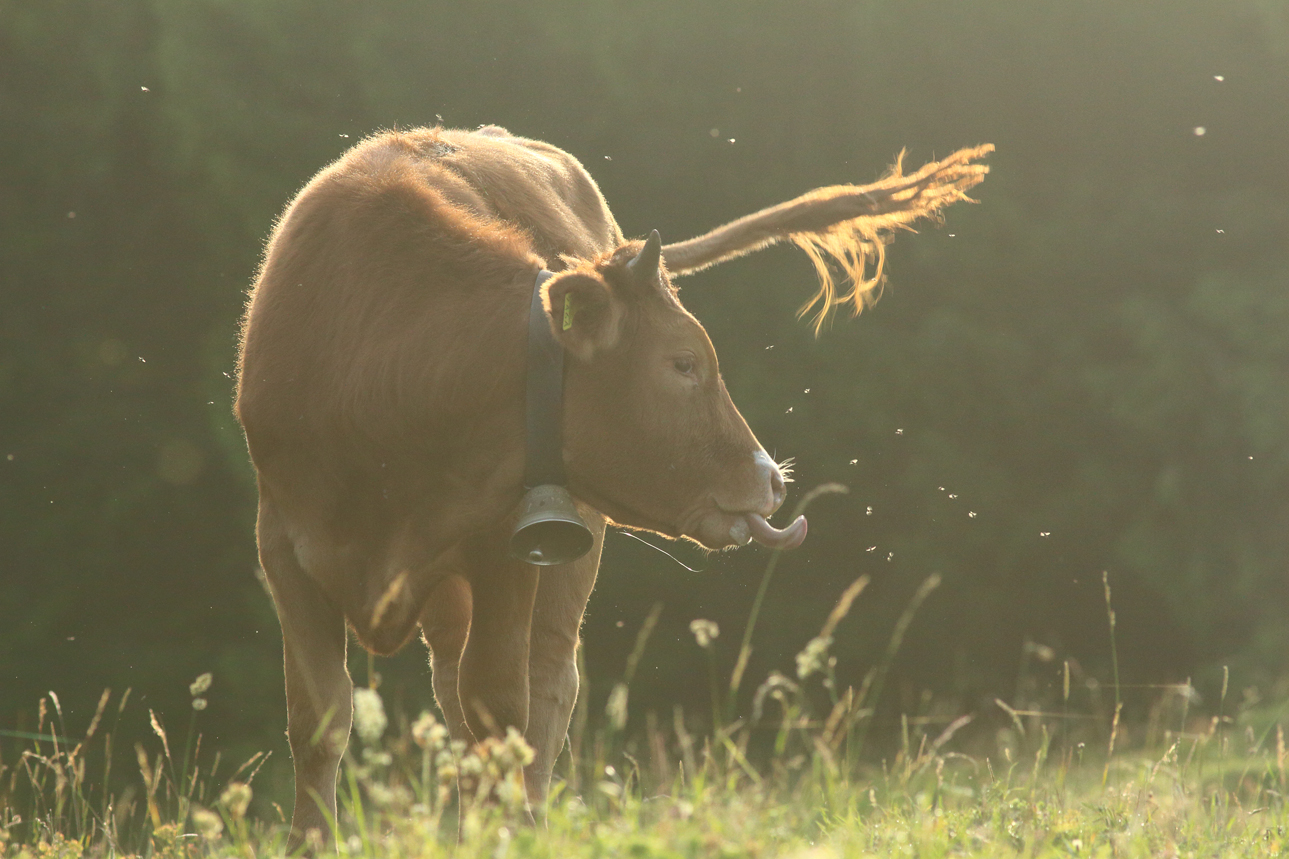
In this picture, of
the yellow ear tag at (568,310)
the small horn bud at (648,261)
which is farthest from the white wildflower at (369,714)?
the small horn bud at (648,261)

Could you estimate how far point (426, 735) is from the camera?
2072 mm

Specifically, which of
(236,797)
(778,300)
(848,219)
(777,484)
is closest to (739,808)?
(236,797)

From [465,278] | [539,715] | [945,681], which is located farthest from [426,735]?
[945,681]

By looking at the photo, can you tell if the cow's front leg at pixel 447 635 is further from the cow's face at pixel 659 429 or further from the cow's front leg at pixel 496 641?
the cow's face at pixel 659 429

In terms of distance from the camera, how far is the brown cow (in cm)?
361

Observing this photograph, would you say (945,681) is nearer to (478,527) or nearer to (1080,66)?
(1080,66)

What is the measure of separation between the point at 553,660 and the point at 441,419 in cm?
115

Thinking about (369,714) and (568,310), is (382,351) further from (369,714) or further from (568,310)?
(369,714)

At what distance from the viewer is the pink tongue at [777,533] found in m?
3.49

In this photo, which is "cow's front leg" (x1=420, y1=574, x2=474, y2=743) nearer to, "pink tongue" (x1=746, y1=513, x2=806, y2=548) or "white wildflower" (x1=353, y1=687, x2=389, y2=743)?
"pink tongue" (x1=746, y1=513, x2=806, y2=548)

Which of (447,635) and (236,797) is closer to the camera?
(236,797)

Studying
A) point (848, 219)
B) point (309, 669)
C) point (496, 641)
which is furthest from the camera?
point (848, 219)

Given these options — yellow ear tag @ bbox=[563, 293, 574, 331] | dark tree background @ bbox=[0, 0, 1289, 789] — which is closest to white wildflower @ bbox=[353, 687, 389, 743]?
yellow ear tag @ bbox=[563, 293, 574, 331]

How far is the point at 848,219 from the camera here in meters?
4.31
